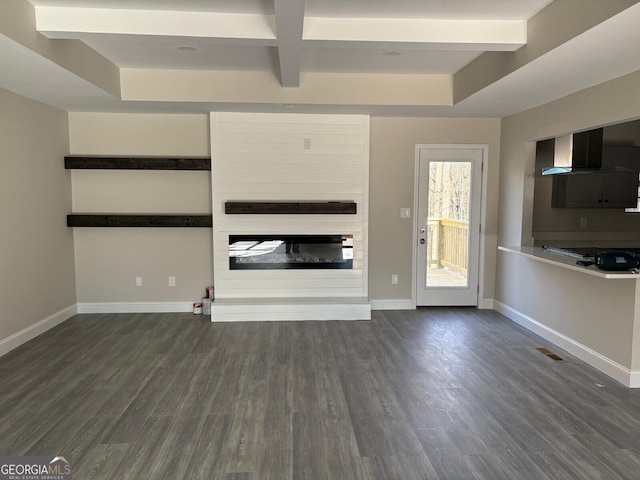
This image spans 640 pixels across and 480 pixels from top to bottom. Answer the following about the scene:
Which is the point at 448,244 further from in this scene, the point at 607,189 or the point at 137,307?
the point at 137,307

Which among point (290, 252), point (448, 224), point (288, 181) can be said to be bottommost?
point (290, 252)

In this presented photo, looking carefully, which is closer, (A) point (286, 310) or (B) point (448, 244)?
(A) point (286, 310)

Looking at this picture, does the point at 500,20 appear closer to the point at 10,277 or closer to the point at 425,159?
the point at 425,159

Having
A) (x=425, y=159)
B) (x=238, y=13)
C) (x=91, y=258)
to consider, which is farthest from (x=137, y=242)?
(x=425, y=159)

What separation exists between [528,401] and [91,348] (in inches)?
153

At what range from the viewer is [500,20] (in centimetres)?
307

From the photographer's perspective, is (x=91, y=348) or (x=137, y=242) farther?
(x=137, y=242)

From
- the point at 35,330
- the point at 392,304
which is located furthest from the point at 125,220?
the point at 392,304

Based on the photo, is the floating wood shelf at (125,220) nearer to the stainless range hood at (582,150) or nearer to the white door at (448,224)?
the white door at (448,224)

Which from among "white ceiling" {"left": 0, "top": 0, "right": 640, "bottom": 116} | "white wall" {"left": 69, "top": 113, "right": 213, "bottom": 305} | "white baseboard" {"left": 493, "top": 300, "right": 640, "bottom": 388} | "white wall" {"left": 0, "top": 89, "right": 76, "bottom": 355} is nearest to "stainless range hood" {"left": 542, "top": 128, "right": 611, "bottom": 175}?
"white ceiling" {"left": 0, "top": 0, "right": 640, "bottom": 116}

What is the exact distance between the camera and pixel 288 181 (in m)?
5.14

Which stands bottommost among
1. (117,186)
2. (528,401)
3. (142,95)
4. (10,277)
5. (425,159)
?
(528,401)

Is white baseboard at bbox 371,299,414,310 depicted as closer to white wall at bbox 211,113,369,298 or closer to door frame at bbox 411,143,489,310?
door frame at bbox 411,143,489,310

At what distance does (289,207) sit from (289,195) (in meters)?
0.22
